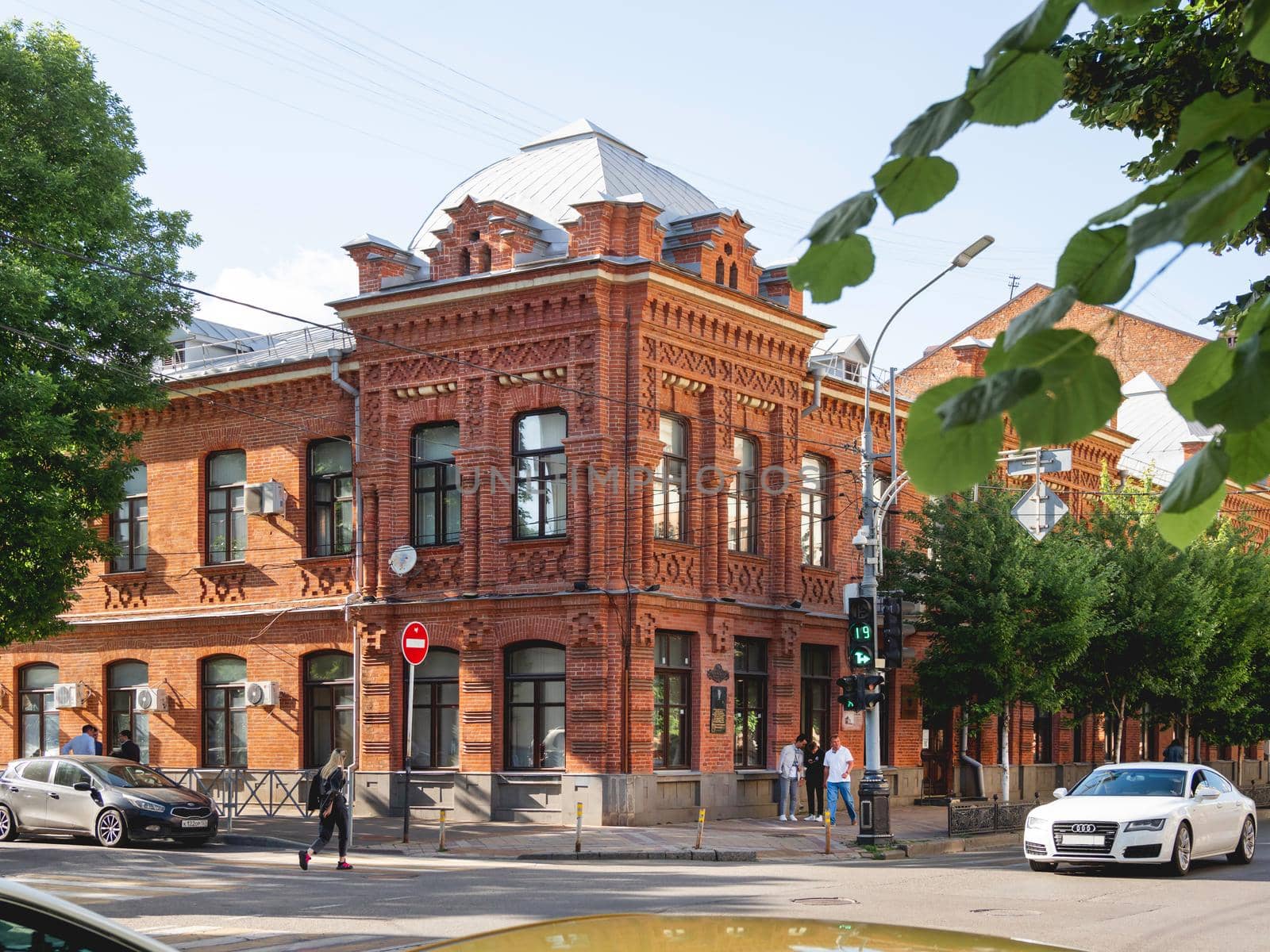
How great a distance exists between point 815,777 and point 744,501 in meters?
5.44

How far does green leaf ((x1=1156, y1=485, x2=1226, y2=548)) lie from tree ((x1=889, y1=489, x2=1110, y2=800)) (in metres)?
29.1

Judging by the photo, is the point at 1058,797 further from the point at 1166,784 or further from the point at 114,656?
the point at 114,656

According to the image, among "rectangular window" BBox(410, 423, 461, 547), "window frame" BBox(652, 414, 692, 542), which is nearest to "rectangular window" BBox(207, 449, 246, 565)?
"rectangular window" BBox(410, 423, 461, 547)

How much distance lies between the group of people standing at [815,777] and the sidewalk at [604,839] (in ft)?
1.90

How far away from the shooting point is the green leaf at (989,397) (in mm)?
1784

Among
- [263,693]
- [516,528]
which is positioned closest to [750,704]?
[516,528]

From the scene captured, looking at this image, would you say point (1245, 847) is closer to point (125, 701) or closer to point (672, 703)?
point (672, 703)

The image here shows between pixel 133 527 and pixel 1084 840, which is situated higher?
pixel 133 527

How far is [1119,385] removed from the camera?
73.9 inches

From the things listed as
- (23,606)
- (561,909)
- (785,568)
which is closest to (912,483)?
(561,909)

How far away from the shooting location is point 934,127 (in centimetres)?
198

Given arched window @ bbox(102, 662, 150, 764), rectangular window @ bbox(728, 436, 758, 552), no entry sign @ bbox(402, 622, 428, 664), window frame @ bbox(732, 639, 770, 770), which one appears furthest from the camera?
arched window @ bbox(102, 662, 150, 764)

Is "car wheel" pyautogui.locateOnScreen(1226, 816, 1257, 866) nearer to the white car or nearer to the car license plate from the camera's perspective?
the white car

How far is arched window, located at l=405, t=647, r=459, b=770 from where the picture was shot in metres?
29.2
